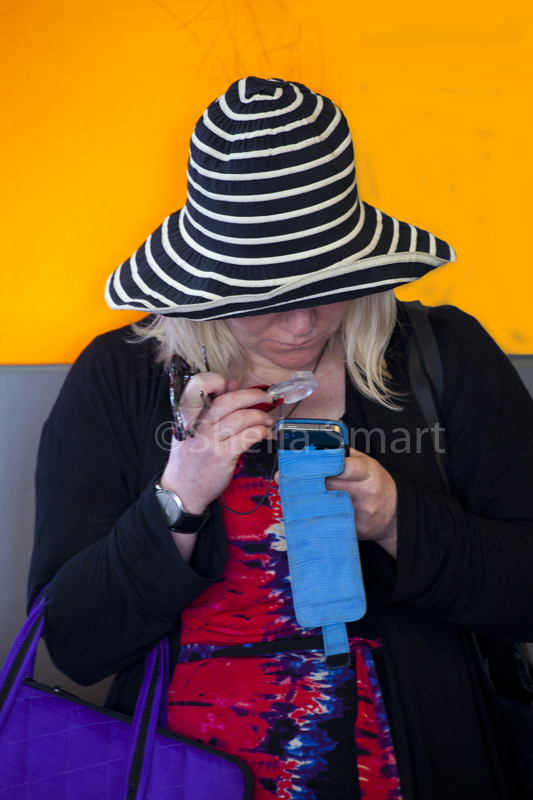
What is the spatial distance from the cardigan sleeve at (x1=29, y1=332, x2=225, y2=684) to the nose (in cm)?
31

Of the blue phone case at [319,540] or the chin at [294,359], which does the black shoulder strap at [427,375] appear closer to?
the chin at [294,359]

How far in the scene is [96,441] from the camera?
1087mm

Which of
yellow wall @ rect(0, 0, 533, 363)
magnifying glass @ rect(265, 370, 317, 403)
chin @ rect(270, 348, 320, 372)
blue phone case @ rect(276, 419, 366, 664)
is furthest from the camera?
yellow wall @ rect(0, 0, 533, 363)

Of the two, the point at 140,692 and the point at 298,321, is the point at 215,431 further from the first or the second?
the point at 140,692

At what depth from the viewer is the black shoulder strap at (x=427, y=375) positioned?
1.07 m

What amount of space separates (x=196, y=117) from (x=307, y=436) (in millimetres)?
999

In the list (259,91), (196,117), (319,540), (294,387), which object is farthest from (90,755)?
(196,117)

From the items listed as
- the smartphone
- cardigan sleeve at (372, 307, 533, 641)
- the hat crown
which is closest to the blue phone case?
the smartphone

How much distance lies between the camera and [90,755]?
0.86 meters

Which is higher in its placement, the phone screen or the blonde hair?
the blonde hair

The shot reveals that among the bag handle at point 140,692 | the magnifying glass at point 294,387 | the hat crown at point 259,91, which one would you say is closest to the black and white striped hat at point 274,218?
the hat crown at point 259,91

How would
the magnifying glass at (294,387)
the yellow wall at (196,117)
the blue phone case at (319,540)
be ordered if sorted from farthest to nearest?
the yellow wall at (196,117), the magnifying glass at (294,387), the blue phone case at (319,540)

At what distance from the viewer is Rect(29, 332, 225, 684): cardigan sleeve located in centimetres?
92

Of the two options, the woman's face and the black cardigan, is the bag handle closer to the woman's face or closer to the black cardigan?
the black cardigan
